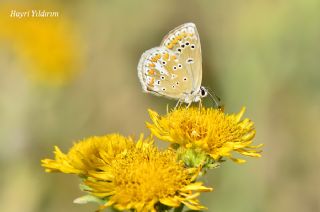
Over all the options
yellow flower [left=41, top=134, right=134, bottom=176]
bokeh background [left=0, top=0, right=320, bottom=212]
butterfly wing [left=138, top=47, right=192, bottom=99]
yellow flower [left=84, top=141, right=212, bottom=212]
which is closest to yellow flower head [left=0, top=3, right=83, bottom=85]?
bokeh background [left=0, top=0, right=320, bottom=212]

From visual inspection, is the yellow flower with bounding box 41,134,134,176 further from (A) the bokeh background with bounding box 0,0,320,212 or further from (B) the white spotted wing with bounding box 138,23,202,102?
(A) the bokeh background with bounding box 0,0,320,212

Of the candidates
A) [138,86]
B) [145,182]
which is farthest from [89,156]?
[138,86]

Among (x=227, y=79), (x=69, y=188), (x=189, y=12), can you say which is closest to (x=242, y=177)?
(x=227, y=79)

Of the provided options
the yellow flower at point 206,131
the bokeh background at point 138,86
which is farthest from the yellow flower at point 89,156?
the bokeh background at point 138,86

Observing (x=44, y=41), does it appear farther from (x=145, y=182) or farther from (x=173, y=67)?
(x=145, y=182)

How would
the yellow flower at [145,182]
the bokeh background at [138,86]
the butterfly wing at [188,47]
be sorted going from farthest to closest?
the bokeh background at [138,86] → the butterfly wing at [188,47] → the yellow flower at [145,182]

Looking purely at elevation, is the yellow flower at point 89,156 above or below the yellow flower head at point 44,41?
below

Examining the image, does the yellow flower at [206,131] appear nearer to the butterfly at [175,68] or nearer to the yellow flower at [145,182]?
the yellow flower at [145,182]
